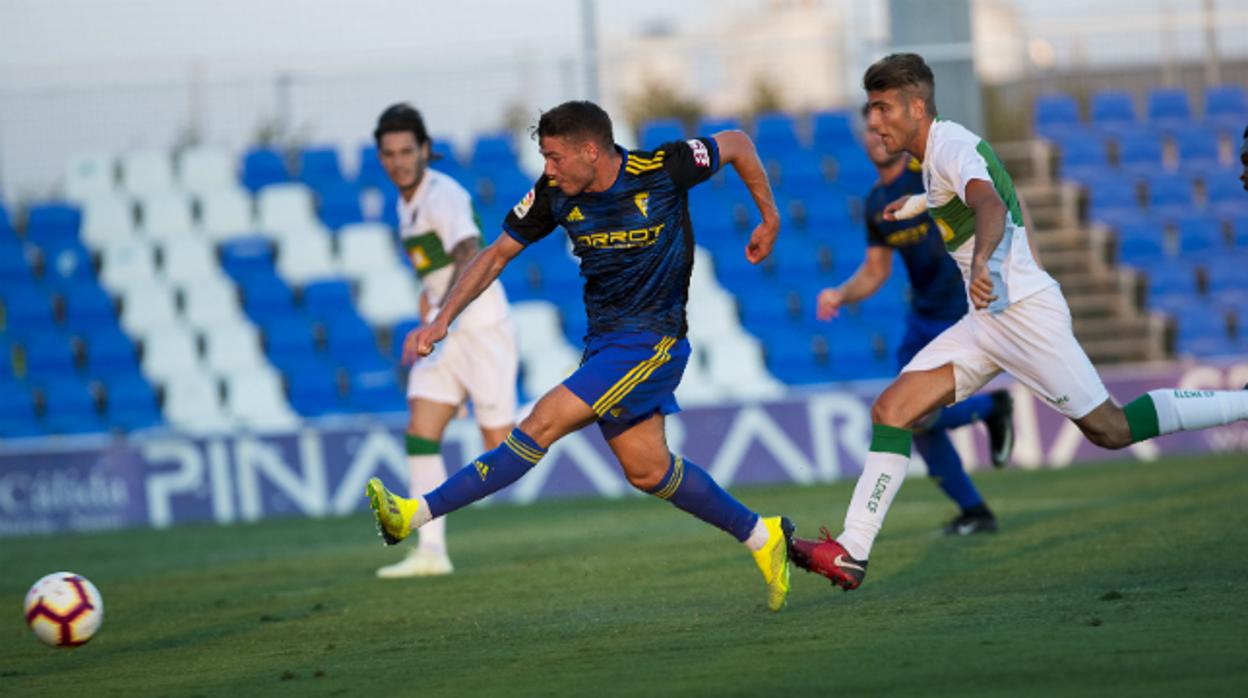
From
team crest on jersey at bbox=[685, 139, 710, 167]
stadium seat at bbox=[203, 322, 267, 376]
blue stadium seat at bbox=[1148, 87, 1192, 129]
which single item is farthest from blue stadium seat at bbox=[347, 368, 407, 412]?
team crest on jersey at bbox=[685, 139, 710, 167]

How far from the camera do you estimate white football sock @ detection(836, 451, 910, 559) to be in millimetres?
7301

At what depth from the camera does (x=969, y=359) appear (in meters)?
7.47

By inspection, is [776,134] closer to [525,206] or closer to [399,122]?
[399,122]

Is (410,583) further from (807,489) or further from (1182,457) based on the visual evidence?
(1182,457)

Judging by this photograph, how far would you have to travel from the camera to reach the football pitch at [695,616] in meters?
5.60

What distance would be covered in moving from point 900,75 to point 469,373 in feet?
12.7

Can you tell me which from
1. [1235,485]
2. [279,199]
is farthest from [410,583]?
[279,199]

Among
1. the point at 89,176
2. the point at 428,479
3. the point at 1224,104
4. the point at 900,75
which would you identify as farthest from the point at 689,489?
the point at 1224,104

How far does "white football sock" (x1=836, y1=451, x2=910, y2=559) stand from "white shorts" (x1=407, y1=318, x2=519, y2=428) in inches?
132

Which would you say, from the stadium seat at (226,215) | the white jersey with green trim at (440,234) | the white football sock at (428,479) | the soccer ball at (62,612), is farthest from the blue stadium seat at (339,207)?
the soccer ball at (62,612)

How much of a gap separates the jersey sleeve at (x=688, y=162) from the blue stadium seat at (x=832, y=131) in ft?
43.8

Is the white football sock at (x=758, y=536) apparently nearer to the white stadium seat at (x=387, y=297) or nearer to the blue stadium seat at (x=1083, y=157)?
the white stadium seat at (x=387, y=297)

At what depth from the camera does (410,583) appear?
31.8 feet

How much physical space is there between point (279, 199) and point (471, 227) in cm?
1078
